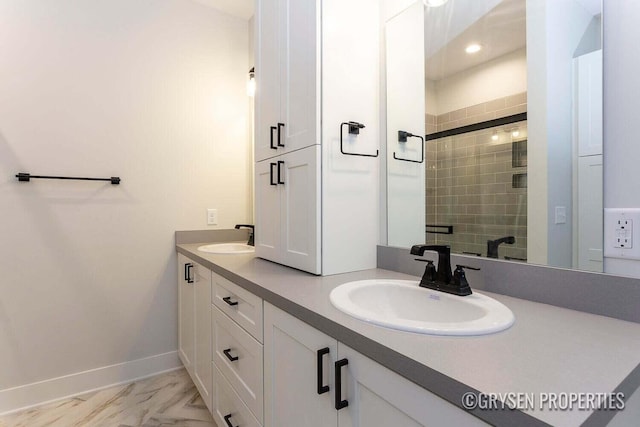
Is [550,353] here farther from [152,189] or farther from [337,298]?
[152,189]

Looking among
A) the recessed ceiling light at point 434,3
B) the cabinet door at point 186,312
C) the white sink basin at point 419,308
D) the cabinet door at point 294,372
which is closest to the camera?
the white sink basin at point 419,308

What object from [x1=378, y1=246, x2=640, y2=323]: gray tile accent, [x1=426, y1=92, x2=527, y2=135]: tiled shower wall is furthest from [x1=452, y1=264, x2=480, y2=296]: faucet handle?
[x1=426, y1=92, x2=527, y2=135]: tiled shower wall

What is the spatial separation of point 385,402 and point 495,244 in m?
0.67

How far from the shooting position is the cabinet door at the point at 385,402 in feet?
1.76

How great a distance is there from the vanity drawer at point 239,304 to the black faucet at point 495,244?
0.78 meters

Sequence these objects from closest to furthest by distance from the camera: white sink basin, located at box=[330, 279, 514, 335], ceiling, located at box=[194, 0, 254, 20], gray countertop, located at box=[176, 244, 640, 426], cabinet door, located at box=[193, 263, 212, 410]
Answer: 1. gray countertop, located at box=[176, 244, 640, 426]
2. white sink basin, located at box=[330, 279, 514, 335]
3. cabinet door, located at box=[193, 263, 212, 410]
4. ceiling, located at box=[194, 0, 254, 20]

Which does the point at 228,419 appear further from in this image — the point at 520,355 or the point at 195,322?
the point at 520,355

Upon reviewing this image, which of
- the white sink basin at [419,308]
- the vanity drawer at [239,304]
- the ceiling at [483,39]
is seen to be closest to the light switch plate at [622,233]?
the white sink basin at [419,308]

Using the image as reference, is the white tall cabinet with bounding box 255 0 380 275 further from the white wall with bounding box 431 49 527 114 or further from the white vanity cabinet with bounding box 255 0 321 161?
the white wall with bounding box 431 49 527 114

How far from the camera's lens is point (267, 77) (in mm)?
1633

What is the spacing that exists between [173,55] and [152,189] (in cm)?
94

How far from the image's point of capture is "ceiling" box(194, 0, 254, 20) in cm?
235

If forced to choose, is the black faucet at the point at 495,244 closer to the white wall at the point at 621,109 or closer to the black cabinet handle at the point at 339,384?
the white wall at the point at 621,109

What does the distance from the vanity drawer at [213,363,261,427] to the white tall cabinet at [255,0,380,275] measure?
0.57m
